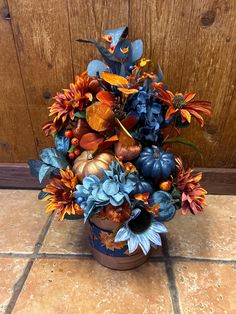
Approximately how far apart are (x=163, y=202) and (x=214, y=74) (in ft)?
1.48

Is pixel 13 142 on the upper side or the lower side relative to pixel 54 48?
lower

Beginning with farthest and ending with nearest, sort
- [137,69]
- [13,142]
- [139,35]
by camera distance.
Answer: [13,142], [139,35], [137,69]

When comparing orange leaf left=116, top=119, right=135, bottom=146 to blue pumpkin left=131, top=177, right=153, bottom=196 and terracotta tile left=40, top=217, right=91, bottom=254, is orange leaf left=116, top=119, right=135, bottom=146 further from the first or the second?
terracotta tile left=40, top=217, right=91, bottom=254

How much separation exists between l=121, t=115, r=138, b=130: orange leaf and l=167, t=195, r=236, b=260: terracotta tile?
1.34ft

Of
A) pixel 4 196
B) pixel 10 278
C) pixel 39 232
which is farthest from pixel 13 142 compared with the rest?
pixel 10 278

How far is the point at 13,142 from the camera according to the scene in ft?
3.30

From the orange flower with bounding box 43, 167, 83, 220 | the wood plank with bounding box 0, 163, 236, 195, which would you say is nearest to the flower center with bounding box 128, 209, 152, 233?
the orange flower with bounding box 43, 167, 83, 220

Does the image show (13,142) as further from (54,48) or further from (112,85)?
(112,85)

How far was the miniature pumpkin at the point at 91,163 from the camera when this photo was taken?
0.62 meters

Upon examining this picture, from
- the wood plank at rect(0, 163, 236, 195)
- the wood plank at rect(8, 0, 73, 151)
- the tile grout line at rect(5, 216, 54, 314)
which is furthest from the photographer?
the wood plank at rect(0, 163, 236, 195)

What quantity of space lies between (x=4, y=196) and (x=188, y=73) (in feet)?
2.52

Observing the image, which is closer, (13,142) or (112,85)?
(112,85)

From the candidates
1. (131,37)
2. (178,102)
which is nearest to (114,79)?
(178,102)

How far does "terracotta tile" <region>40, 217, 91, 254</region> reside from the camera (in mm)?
811
